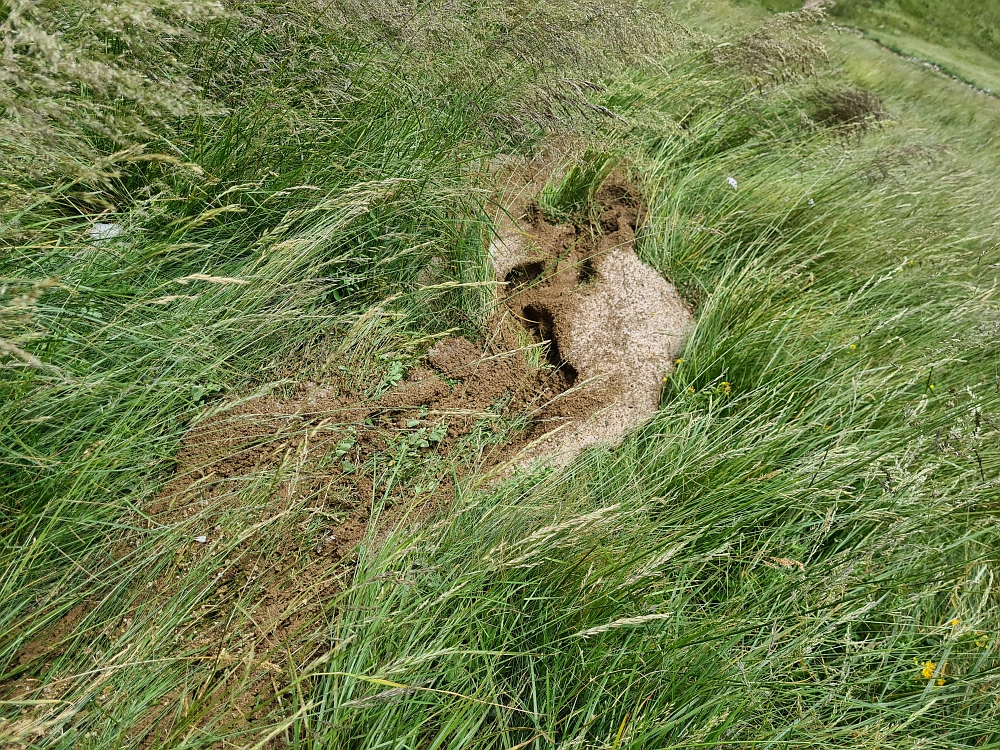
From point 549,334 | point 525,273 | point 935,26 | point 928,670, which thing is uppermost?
point 935,26

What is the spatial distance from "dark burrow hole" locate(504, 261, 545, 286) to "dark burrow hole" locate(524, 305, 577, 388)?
177 millimetres

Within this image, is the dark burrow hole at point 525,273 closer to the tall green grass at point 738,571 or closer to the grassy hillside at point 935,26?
the tall green grass at point 738,571

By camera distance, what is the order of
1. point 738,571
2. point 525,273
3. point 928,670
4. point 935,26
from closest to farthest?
1. point 928,670
2. point 738,571
3. point 525,273
4. point 935,26

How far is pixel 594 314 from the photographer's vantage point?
2.71 meters

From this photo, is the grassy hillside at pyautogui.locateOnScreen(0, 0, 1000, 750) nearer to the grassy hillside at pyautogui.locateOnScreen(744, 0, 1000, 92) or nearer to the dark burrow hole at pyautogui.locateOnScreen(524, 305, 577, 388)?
the dark burrow hole at pyautogui.locateOnScreen(524, 305, 577, 388)

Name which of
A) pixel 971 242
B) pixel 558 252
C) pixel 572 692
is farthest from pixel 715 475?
pixel 971 242

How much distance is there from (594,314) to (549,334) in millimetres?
243

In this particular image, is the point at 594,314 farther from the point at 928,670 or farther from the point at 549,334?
the point at 928,670

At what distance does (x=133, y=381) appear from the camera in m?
1.73

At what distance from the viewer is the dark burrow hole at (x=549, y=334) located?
2490mm

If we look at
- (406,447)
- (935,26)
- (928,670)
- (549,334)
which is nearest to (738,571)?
(928,670)

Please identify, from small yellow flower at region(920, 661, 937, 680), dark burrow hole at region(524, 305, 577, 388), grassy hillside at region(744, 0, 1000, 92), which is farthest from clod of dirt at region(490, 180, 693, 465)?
grassy hillside at region(744, 0, 1000, 92)

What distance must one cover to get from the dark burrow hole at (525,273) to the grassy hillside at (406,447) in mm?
187

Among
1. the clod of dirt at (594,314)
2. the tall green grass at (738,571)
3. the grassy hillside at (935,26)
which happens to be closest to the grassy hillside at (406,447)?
the tall green grass at (738,571)
